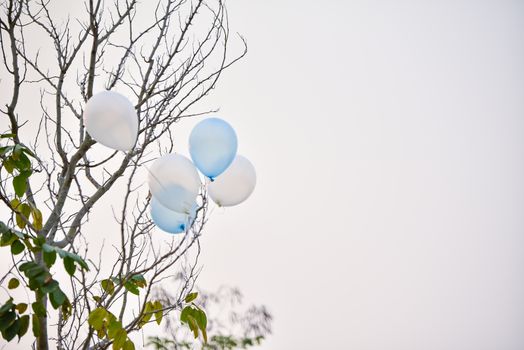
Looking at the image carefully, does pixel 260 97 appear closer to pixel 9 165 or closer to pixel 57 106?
pixel 57 106

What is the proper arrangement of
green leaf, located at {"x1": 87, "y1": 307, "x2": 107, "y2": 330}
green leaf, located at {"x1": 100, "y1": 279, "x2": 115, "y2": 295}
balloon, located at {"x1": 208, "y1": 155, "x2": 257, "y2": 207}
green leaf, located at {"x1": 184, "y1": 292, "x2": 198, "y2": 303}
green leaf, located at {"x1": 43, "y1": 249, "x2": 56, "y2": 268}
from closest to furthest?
green leaf, located at {"x1": 43, "y1": 249, "x2": 56, "y2": 268} → green leaf, located at {"x1": 87, "y1": 307, "x2": 107, "y2": 330} → green leaf, located at {"x1": 184, "y1": 292, "x2": 198, "y2": 303} → green leaf, located at {"x1": 100, "y1": 279, "x2": 115, "y2": 295} → balloon, located at {"x1": 208, "y1": 155, "x2": 257, "y2": 207}

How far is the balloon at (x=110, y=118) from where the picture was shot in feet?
5.69

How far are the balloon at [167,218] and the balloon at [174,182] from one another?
0.09 m

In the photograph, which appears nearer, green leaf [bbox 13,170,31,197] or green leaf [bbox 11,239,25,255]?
green leaf [bbox 11,239,25,255]

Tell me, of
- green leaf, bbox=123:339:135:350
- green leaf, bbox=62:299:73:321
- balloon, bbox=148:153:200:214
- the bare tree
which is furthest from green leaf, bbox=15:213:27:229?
green leaf, bbox=123:339:135:350

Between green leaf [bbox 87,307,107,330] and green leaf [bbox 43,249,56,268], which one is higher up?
green leaf [bbox 87,307,107,330]

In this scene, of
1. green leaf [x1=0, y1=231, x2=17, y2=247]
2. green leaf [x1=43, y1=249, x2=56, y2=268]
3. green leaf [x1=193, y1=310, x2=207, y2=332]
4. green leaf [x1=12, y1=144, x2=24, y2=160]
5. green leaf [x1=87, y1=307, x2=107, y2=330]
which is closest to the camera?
green leaf [x1=43, y1=249, x2=56, y2=268]

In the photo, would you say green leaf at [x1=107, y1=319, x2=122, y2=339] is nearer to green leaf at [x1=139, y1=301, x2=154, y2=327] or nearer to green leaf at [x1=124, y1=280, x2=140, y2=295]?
green leaf at [x1=124, y1=280, x2=140, y2=295]

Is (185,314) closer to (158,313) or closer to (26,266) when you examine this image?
(158,313)

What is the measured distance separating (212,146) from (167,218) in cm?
30

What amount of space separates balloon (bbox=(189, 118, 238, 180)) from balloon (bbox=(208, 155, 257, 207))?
68 mm

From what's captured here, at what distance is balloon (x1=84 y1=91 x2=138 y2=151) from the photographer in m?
1.74

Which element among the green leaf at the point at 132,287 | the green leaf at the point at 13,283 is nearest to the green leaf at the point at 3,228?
the green leaf at the point at 13,283

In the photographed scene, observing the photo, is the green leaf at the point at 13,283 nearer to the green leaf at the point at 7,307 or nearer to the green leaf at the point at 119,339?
the green leaf at the point at 7,307
